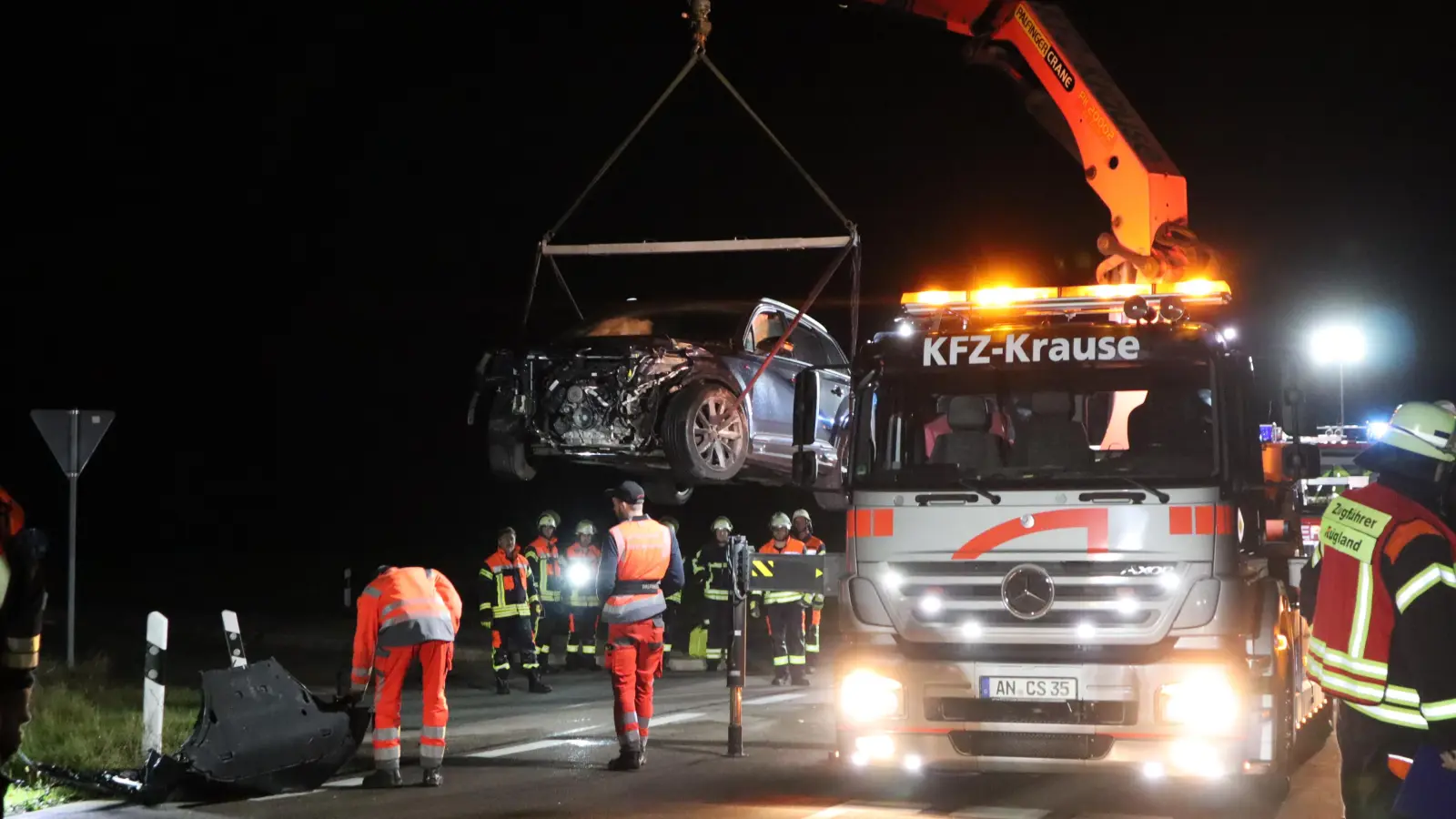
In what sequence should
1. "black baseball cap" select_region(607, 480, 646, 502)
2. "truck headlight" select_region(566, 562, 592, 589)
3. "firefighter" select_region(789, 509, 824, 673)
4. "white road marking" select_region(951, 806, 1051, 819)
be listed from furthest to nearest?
1. "truck headlight" select_region(566, 562, 592, 589)
2. "firefighter" select_region(789, 509, 824, 673)
3. "black baseball cap" select_region(607, 480, 646, 502)
4. "white road marking" select_region(951, 806, 1051, 819)

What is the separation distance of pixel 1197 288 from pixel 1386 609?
4.06 m

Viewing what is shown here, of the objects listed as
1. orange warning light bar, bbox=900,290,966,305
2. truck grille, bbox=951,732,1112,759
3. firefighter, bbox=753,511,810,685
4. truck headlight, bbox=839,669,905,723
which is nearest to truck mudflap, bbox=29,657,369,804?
truck headlight, bbox=839,669,905,723

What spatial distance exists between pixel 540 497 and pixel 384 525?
553cm

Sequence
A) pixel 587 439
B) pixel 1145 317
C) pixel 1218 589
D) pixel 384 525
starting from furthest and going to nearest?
pixel 384 525, pixel 587 439, pixel 1145 317, pixel 1218 589

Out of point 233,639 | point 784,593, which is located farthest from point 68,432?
point 784,593

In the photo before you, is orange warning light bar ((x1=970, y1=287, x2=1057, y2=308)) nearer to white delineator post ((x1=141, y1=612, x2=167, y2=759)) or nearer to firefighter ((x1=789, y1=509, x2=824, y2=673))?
white delineator post ((x1=141, y1=612, x2=167, y2=759))

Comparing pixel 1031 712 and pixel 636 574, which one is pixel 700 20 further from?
pixel 1031 712

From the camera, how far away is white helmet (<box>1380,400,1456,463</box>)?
503cm

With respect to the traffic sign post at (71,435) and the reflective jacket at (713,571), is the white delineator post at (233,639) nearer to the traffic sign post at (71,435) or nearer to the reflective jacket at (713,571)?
the traffic sign post at (71,435)

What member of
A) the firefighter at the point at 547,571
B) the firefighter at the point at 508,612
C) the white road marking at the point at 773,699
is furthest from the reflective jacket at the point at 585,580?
the white road marking at the point at 773,699

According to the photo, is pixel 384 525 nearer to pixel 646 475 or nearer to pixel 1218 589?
pixel 646 475

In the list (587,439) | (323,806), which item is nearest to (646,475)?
(587,439)

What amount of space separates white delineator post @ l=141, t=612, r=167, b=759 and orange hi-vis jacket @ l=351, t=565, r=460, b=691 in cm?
117

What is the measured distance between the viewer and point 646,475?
14555 mm
